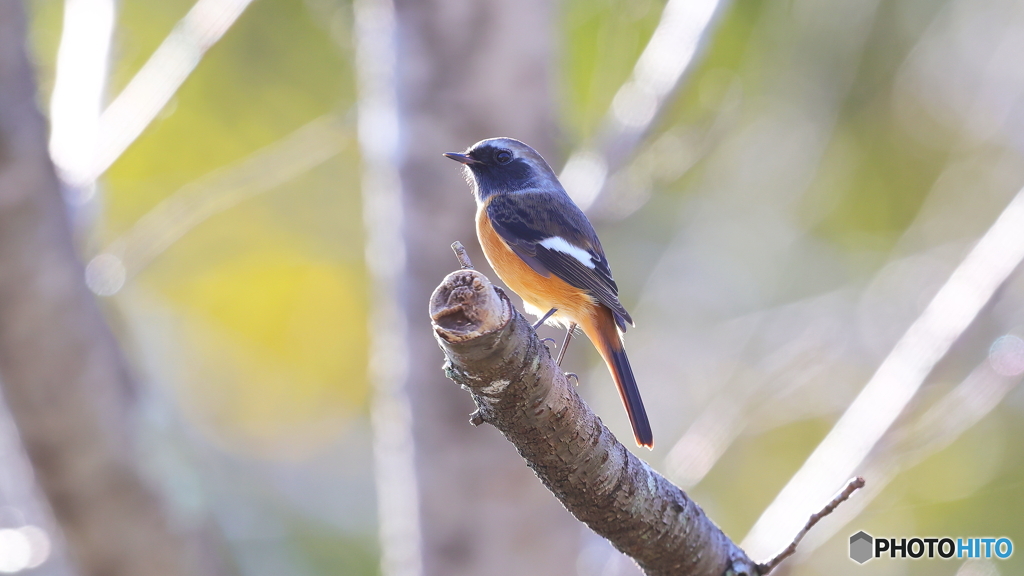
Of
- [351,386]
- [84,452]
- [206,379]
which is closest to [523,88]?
[84,452]

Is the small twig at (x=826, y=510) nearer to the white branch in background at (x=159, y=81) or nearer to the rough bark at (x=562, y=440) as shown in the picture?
the rough bark at (x=562, y=440)

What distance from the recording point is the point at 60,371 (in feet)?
10.5

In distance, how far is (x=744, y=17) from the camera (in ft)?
28.8

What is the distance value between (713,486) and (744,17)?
496 cm

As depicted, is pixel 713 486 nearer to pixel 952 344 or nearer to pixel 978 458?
pixel 978 458

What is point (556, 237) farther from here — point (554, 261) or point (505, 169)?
point (505, 169)

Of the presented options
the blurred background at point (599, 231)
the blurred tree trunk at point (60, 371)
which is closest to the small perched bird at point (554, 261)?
the blurred background at point (599, 231)

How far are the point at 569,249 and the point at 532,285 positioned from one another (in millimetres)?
228

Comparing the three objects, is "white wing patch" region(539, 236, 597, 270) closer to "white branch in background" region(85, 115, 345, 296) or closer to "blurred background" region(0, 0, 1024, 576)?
"blurred background" region(0, 0, 1024, 576)

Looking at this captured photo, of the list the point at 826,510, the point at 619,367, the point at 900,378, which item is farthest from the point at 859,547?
the point at 826,510

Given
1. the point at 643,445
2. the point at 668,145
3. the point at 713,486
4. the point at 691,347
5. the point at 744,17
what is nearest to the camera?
the point at 643,445

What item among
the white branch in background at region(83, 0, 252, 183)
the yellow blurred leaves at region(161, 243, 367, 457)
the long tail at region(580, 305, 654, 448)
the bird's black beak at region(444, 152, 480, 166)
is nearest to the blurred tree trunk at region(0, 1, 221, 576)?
the white branch in background at region(83, 0, 252, 183)

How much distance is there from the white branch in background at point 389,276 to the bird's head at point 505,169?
37 centimetres

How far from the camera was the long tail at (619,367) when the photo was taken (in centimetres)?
305
